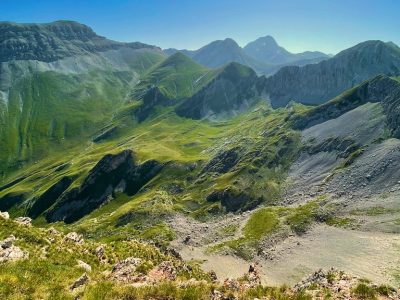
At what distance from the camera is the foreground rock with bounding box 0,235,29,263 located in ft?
111

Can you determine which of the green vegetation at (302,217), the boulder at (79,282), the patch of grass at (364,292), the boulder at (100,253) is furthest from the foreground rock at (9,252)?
the green vegetation at (302,217)

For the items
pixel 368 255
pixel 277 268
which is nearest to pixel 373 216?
pixel 368 255

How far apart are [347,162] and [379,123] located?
1445 inches

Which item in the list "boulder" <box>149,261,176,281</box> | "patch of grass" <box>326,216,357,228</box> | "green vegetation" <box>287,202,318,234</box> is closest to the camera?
"boulder" <box>149,261,176,281</box>

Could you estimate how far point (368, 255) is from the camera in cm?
10831

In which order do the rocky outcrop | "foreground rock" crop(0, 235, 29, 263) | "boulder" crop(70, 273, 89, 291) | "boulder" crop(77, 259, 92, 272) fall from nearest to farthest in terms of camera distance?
1. "boulder" crop(70, 273, 89, 291)
2. "foreground rock" crop(0, 235, 29, 263)
3. "boulder" crop(77, 259, 92, 272)
4. the rocky outcrop

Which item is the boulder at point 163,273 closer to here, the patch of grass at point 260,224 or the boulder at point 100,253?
the boulder at point 100,253

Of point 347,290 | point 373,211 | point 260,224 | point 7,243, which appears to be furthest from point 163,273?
point 373,211

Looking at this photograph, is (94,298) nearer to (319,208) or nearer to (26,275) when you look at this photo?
(26,275)

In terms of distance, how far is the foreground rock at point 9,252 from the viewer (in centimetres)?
3396

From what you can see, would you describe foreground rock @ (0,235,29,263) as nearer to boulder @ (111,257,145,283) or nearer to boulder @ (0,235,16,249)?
boulder @ (0,235,16,249)

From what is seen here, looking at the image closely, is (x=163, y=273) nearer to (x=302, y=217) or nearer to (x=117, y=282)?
(x=117, y=282)

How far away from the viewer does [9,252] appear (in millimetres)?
35562

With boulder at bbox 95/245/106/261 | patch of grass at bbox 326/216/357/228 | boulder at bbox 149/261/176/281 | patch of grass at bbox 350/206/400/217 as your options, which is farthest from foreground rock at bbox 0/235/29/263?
patch of grass at bbox 350/206/400/217
